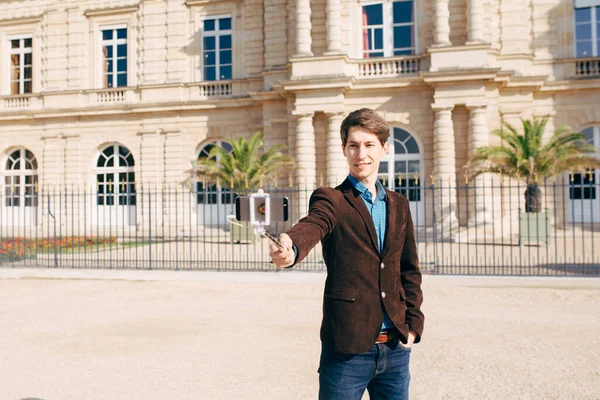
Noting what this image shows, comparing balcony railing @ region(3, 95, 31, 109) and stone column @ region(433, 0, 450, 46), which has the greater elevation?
stone column @ region(433, 0, 450, 46)

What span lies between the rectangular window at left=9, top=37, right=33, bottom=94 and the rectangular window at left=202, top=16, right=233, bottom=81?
29.6ft

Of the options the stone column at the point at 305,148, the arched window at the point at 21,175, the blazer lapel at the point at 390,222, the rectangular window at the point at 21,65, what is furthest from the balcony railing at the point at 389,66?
the blazer lapel at the point at 390,222

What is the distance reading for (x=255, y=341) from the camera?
630cm

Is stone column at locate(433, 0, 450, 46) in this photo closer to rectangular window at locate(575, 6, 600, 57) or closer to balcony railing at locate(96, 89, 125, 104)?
rectangular window at locate(575, 6, 600, 57)

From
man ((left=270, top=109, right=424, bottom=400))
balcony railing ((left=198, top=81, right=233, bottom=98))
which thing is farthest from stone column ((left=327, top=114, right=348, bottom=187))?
man ((left=270, top=109, right=424, bottom=400))

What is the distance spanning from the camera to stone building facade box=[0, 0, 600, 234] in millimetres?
19516

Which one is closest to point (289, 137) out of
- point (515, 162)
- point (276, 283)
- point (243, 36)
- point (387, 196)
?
point (243, 36)

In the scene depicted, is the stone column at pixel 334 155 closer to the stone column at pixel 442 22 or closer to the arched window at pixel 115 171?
the stone column at pixel 442 22

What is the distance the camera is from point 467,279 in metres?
10.2

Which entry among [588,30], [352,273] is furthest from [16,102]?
[352,273]

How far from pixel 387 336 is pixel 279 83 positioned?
18539mm

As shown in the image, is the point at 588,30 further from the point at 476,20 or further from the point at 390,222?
the point at 390,222

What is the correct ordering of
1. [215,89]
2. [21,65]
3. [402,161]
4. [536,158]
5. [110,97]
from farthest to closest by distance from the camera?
[21,65] → [110,97] → [215,89] → [402,161] → [536,158]

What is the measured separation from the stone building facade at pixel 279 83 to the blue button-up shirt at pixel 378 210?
14.5m
